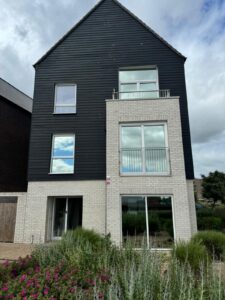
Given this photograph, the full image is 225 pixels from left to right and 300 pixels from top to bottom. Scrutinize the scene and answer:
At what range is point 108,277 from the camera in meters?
3.76

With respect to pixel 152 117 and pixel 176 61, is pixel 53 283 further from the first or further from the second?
pixel 176 61

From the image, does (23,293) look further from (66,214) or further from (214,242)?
(66,214)

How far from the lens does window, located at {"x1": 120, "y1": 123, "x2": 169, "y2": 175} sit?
382 inches

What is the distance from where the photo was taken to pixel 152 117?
1007 centimetres

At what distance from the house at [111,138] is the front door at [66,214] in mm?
50

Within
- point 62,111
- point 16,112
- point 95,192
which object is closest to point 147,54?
point 62,111

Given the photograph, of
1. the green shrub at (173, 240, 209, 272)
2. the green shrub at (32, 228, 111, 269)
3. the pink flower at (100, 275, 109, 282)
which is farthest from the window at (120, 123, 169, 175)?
the pink flower at (100, 275, 109, 282)

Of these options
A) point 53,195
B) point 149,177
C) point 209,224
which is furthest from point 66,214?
point 209,224

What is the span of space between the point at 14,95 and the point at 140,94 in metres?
9.55

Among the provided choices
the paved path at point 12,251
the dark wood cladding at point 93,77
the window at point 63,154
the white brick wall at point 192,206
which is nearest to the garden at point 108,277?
the paved path at point 12,251

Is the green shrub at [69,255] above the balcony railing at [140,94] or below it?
below

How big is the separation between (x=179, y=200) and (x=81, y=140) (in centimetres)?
554

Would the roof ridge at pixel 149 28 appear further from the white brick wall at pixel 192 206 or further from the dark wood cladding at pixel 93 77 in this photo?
the white brick wall at pixel 192 206

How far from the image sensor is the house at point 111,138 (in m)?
9.22
